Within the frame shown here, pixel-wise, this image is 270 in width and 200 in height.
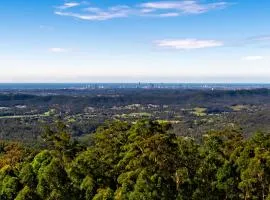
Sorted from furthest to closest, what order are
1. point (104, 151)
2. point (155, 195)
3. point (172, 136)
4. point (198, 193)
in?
point (104, 151), point (172, 136), point (198, 193), point (155, 195)

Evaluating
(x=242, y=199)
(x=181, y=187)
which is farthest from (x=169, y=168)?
(x=242, y=199)

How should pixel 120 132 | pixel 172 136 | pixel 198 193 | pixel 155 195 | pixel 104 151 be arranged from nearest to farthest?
1. pixel 155 195
2. pixel 198 193
3. pixel 172 136
4. pixel 104 151
5. pixel 120 132

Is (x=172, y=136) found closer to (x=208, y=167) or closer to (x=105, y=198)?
(x=208, y=167)

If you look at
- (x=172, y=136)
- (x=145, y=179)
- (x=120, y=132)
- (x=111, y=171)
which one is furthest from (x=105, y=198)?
(x=120, y=132)

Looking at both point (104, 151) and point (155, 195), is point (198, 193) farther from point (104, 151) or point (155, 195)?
point (104, 151)

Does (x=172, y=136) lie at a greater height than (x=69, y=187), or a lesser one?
greater

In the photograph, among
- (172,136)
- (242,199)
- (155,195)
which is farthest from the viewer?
(172,136)

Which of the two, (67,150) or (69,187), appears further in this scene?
(67,150)

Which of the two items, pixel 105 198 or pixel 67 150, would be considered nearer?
pixel 105 198

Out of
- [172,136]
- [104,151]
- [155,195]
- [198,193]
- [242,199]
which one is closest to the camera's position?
[155,195]
